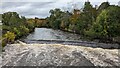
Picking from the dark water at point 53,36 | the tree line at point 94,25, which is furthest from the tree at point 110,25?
the dark water at point 53,36

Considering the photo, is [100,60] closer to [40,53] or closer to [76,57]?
[76,57]

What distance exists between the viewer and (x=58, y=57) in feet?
75.3

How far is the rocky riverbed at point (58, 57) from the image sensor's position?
2192cm

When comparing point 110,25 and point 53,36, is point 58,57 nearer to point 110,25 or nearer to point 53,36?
point 110,25

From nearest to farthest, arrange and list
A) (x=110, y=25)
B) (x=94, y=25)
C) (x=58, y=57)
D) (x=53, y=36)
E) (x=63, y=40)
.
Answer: (x=58, y=57), (x=63, y=40), (x=110, y=25), (x=94, y=25), (x=53, y=36)

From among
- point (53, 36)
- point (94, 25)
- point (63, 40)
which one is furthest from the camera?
point (53, 36)

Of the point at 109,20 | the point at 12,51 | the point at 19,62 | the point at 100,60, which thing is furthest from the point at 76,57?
the point at 109,20

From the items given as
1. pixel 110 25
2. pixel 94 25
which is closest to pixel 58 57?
pixel 110 25

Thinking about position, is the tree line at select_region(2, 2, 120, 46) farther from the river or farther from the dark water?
the river

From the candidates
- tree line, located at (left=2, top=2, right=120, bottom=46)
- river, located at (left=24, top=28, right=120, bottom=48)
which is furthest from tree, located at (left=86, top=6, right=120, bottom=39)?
river, located at (left=24, top=28, right=120, bottom=48)

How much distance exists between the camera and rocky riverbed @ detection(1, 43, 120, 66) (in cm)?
2192

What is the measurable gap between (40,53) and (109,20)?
39449mm

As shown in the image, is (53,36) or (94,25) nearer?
(94,25)

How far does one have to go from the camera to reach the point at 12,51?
85.6 feet
